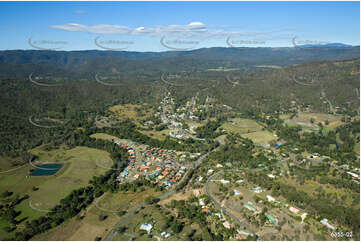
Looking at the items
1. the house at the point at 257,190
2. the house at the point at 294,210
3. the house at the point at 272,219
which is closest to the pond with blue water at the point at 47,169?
the house at the point at 257,190

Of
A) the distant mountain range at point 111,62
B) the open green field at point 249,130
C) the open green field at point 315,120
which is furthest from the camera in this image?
the distant mountain range at point 111,62

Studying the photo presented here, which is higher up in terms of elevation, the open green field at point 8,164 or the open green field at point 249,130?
the open green field at point 249,130

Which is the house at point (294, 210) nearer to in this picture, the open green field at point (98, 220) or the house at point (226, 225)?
the house at point (226, 225)

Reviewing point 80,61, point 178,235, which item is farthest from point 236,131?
point 80,61

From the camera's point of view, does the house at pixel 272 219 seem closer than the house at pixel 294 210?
Yes

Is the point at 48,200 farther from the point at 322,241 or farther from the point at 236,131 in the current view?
the point at 236,131

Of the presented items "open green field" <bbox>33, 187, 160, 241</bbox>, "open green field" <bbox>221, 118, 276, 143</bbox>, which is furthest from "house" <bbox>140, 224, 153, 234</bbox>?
"open green field" <bbox>221, 118, 276, 143</bbox>

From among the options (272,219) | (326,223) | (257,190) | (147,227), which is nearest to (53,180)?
(147,227)
